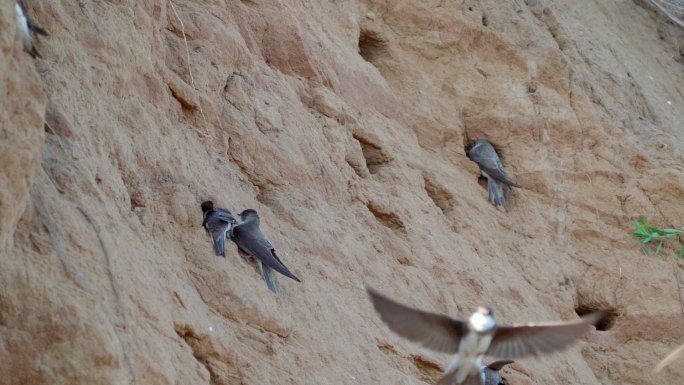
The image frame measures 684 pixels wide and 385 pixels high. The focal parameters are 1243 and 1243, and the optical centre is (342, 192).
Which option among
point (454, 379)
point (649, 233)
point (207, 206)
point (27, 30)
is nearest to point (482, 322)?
point (454, 379)

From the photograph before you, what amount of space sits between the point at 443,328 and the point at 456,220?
205 centimetres

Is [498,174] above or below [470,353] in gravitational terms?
below

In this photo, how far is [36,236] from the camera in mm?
4109

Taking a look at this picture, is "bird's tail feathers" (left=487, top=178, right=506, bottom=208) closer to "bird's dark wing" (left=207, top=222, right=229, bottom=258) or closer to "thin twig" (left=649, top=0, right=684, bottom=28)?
"bird's dark wing" (left=207, top=222, right=229, bottom=258)

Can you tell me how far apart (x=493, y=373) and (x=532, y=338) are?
87cm

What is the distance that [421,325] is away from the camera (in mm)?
5359

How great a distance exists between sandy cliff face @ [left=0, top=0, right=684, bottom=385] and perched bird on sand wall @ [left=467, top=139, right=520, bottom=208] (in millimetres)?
103

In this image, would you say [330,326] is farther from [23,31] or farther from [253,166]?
[23,31]

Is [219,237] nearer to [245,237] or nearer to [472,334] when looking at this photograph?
[245,237]

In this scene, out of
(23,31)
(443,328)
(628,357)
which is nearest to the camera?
(23,31)

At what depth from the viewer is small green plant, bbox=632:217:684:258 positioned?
8.13 metres

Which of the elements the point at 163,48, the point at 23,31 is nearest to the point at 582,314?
the point at 163,48

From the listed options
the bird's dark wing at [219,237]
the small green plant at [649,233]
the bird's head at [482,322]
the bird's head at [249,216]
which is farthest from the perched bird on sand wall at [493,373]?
the small green plant at [649,233]

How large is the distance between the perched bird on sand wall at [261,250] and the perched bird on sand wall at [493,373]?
1121 mm
